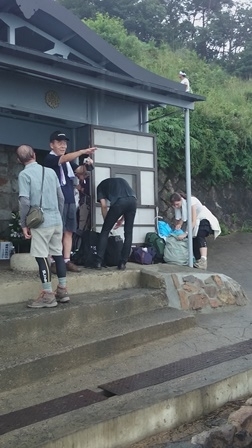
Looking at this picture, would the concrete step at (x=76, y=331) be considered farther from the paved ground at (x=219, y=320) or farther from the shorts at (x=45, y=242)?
the shorts at (x=45, y=242)

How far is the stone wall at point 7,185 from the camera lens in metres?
8.70

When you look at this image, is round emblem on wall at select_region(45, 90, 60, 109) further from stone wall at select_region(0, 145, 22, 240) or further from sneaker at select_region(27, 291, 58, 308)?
sneaker at select_region(27, 291, 58, 308)

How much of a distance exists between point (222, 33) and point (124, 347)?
39.9 meters

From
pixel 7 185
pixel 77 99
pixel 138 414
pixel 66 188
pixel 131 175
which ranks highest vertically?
pixel 77 99

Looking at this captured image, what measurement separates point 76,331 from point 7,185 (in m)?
4.36

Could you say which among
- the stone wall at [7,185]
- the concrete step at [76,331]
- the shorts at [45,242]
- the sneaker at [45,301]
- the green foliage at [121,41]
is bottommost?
the concrete step at [76,331]

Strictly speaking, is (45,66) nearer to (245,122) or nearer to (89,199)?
(89,199)

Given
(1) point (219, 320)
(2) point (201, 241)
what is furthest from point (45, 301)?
(2) point (201, 241)

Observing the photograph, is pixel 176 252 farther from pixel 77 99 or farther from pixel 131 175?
pixel 77 99

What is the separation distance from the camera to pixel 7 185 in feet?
28.8

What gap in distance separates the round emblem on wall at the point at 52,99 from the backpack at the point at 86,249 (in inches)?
83.6

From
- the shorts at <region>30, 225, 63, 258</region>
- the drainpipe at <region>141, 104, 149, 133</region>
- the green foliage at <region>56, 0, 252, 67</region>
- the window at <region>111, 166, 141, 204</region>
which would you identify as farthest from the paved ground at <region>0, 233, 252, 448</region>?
the green foliage at <region>56, 0, 252, 67</region>

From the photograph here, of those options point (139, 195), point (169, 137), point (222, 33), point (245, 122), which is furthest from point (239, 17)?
point (139, 195)

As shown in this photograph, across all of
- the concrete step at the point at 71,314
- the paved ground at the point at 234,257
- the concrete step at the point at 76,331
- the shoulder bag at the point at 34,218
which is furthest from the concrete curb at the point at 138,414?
the paved ground at the point at 234,257
